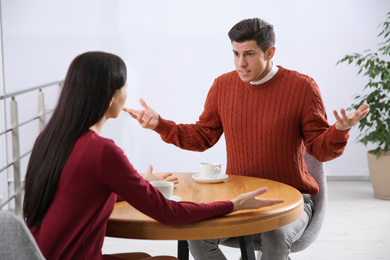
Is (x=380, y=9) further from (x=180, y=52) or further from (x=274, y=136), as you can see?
(x=274, y=136)

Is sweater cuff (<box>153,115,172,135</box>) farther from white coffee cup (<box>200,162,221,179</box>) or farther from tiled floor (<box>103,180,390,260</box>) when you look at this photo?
tiled floor (<box>103,180,390,260</box>)

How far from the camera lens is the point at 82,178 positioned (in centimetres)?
133

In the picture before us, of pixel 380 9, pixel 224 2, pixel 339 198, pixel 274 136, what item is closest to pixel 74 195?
pixel 274 136

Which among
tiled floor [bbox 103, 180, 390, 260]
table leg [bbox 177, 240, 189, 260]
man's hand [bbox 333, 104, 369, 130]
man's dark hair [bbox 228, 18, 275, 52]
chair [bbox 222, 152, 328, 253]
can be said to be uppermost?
man's dark hair [bbox 228, 18, 275, 52]

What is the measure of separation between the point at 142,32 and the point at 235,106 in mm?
2695

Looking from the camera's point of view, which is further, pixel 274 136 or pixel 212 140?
pixel 212 140

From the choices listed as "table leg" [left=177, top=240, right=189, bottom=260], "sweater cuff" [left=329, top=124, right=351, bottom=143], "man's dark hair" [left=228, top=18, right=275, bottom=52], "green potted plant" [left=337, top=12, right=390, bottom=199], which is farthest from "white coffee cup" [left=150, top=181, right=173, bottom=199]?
"green potted plant" [left=337, top=12, right=390, bottom=199]

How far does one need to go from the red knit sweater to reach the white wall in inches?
100

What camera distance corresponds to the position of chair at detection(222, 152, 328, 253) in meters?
2.08

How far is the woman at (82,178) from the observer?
1.33 metres

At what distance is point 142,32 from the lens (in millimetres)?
4824

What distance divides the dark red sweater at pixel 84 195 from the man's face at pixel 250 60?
1.02 metres

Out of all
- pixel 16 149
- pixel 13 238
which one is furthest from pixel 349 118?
pixel 16 149

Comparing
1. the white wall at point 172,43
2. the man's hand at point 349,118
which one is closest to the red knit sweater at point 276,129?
the man's hand at point 349,118
